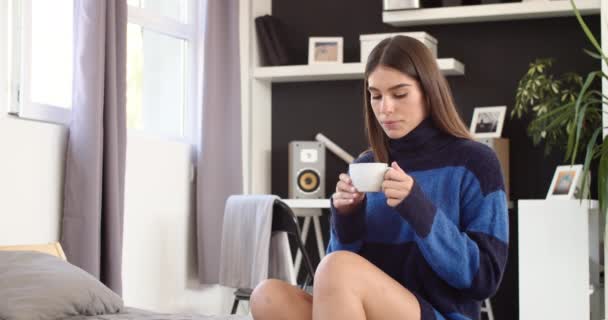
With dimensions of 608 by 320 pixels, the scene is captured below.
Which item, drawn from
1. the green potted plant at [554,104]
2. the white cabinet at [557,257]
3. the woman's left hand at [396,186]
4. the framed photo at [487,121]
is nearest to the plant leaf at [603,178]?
the white cabinet at [557,257]

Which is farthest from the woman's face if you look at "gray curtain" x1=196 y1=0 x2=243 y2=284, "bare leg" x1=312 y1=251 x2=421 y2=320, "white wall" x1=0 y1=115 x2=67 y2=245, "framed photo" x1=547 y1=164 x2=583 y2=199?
"gray curtain" x1=196 y1=0 x2=243 y2=284

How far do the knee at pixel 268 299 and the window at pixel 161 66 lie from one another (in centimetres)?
266

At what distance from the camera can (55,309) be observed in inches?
102

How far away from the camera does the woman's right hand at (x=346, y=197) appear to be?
70.7 inches

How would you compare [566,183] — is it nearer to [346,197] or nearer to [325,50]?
[325,50]

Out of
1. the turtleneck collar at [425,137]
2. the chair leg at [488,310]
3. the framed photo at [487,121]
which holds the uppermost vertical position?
the framed photo at [487,121]

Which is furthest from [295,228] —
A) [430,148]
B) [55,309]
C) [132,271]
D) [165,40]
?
[430,148]

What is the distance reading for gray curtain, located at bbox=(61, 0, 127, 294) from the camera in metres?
3.57

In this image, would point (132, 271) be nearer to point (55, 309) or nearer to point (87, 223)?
point (87, 223)

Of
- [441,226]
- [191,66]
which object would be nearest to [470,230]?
[441,226]

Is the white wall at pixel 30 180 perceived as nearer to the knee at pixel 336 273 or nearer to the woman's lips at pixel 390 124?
the woman's lips at pixel 390 124

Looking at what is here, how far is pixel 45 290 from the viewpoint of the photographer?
8.57 ft

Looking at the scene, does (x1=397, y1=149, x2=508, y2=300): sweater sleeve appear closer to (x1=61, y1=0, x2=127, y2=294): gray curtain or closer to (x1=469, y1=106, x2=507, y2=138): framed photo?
(x1=61, y1=0, x2=127, y2=294): gray curtain

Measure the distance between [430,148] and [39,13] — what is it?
2222 mm
